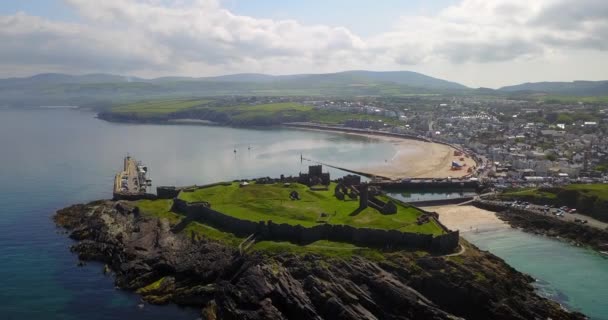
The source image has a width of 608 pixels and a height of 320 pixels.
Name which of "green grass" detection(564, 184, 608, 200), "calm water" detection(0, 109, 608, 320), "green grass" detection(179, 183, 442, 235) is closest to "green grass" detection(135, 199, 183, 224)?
"green grass" detection(179, 183, 442, 235)

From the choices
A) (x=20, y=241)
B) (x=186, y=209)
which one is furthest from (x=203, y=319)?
(x=20, y=241)

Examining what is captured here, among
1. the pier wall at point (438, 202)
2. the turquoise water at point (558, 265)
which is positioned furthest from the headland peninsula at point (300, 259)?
the pier wall at point (438, 202)

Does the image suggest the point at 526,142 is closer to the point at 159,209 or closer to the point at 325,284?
the point at 159,209

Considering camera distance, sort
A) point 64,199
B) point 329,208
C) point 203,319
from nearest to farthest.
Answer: point 203,319 → point 329,208 → point 64,199

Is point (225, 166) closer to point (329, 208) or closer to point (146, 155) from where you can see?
point (146, 155)

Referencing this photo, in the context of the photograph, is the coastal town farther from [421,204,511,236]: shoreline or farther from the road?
[421,204,511,236]: shoreline

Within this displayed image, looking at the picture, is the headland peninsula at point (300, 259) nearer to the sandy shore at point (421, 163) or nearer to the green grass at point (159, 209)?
the green grass at point (159, 209)
